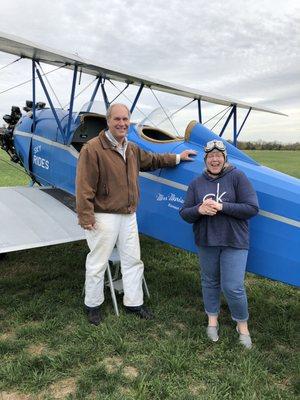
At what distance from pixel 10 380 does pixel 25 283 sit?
6.90ft

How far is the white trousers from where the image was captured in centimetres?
381

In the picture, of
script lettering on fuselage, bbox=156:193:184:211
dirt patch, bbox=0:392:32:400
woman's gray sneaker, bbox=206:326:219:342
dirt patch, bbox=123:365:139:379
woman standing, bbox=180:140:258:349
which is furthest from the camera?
script lettering on fuselage, bbox=156:193:184:211

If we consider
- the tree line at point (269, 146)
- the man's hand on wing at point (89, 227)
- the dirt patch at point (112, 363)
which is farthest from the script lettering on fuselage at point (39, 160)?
the tree line at point (269, 146)

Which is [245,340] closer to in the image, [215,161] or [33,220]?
[215,161]

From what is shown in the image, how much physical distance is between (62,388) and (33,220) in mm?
2060

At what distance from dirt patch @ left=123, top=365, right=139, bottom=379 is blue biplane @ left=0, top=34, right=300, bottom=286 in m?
1.34

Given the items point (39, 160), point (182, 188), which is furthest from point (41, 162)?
point (182, 188)

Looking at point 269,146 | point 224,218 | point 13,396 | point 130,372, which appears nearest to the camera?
point 13,396

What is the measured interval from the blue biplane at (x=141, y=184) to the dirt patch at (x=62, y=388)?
1.43m

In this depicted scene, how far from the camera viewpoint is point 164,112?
509 centimetres

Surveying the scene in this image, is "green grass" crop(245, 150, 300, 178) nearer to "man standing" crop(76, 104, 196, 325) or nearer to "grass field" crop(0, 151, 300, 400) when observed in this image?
"grass field" crop(0, 151, 300, 400)

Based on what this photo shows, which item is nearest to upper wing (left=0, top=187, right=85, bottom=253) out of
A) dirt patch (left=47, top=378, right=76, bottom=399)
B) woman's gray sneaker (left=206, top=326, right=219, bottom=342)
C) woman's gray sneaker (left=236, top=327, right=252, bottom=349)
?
dirt patch (left=47, top=378, right=76, bottom=399)

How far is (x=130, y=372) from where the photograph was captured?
10.5 ft

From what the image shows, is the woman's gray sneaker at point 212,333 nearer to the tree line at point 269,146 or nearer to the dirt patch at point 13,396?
the dirt patch at point 13,396
